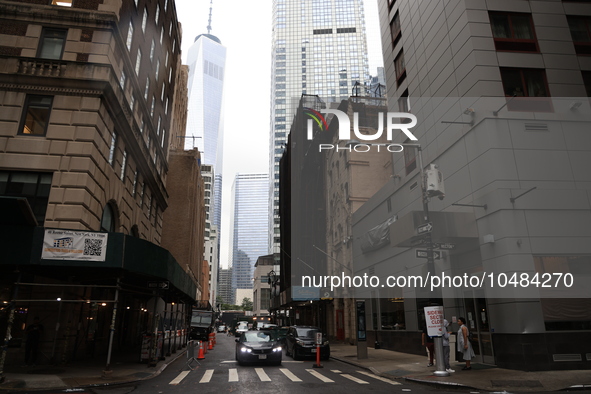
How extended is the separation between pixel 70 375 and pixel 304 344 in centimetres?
1095

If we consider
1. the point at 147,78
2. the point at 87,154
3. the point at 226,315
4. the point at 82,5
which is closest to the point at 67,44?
the point at 82,5

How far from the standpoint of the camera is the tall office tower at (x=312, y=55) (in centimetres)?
12888

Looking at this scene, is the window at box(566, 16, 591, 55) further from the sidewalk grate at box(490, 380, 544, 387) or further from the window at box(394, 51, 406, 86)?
the sidewalk grate at box(490, 380, 544, 387)

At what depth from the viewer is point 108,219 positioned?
1991cm

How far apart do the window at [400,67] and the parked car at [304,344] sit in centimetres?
1716

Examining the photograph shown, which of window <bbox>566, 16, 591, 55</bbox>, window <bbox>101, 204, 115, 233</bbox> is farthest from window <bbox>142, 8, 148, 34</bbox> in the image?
window <bbox>566, 16, 591, 55</bbox>

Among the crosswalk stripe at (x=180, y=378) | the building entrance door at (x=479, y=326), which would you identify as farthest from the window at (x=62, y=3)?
the building entrance door at (x=479, y=326)

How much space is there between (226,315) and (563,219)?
74.2 meters

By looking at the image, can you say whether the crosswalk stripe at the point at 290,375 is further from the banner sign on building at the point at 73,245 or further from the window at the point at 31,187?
the window at the point at 31,187

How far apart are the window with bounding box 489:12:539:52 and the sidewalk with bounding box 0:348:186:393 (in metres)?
20.6

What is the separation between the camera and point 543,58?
18.2 meters

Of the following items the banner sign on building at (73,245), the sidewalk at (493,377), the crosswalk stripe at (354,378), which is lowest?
the crosswalk stripe at (354,378)

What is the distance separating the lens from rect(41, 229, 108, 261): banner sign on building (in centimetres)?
1278

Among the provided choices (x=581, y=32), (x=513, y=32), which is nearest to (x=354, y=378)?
(x=513, y=32)
